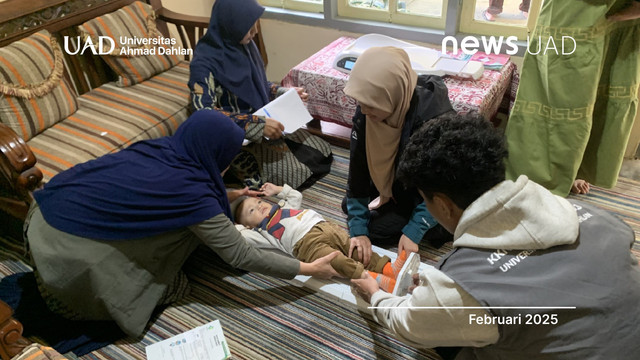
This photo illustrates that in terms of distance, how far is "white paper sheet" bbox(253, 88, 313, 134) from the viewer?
2.20 metres

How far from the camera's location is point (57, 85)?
214 centimetres

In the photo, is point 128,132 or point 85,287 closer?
point 85,287

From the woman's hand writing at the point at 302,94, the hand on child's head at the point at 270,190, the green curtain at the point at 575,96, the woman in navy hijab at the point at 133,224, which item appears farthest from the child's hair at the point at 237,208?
the green curtain at the point at 575,96

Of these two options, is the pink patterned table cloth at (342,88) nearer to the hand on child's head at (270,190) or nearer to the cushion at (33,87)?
the hand on child's head at (270,190)

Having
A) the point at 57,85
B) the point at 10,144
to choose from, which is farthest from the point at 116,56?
the point at 10,144

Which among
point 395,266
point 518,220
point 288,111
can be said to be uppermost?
point 518,220

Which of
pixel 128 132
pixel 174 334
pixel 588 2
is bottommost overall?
pixel 174 334

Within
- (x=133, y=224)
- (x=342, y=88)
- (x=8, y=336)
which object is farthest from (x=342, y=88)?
(x=8, y=336)

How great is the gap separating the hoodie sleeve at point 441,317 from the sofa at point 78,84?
1.52 m

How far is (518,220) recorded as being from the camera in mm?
902

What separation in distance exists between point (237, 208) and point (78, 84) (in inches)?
53.2

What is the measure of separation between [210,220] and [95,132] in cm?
100

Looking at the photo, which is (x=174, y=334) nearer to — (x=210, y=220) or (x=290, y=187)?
(x=210, y=220)

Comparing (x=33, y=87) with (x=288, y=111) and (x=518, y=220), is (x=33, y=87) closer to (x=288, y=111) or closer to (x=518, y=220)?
(x=288, y=111)
